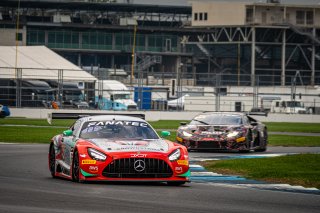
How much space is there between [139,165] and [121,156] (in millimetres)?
312

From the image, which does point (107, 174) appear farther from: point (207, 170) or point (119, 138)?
point (207, 170)

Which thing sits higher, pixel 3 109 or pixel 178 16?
pixel 178 16

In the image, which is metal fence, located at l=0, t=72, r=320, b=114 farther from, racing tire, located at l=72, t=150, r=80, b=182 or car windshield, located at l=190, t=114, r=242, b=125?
racing tire, located at l=72, t=150, r=80, b=182

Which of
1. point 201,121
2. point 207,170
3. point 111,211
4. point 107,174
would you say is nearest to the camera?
point 111,211

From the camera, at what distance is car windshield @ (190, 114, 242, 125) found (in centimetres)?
2759

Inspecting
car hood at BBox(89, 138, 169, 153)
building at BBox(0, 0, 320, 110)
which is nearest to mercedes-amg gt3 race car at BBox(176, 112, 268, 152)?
car hood at BBox(89, 138, 169, 153)

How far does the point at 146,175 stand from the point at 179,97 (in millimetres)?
→ 47628

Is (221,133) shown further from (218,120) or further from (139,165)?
(139,165)

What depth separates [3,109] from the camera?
52031mm

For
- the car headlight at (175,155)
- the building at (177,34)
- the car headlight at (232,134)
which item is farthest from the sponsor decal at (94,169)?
the building at (177,34)

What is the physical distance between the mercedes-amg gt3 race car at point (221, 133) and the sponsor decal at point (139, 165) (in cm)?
1155

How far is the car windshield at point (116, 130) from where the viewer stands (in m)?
16.5

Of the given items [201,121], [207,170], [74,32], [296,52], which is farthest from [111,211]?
[296,52]

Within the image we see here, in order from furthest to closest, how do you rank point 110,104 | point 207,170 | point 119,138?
point 110,104
point 207,170
point 119,138
